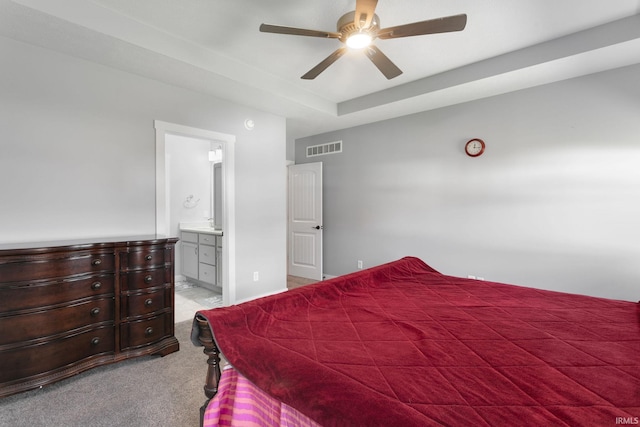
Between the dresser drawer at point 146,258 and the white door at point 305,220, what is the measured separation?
8.98 feet

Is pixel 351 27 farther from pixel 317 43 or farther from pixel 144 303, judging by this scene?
pixel 144 303

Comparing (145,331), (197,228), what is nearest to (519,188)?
(145,331)

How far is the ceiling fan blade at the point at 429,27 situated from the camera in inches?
68.6

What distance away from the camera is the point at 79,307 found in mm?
2074

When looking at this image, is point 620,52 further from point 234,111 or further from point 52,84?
point 52,84

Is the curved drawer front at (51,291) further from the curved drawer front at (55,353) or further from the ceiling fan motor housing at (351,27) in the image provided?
the ceiling fan motor housing at (351,27)

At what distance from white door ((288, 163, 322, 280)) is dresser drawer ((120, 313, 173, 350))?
8.85 ft

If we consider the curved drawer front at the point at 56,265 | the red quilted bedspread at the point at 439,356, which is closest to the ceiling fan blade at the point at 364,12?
the red quilted bedspread at the point at 439,356

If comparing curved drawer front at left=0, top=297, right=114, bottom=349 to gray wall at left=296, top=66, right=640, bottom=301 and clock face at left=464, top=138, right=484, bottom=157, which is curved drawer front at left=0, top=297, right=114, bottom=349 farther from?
clock face at left=464, top=138, right=484, bottom=157

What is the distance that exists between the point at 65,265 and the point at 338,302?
190 centimetres

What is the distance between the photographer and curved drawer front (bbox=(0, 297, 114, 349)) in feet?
5.98

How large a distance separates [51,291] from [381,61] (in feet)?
9.38

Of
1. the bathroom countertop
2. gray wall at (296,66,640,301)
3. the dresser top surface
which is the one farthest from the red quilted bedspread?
the bathroom countertop

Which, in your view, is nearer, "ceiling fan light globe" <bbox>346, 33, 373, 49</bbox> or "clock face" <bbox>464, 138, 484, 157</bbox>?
"ceiling fan light globe" <bbox>346, 33, 373, 49</bbox>
